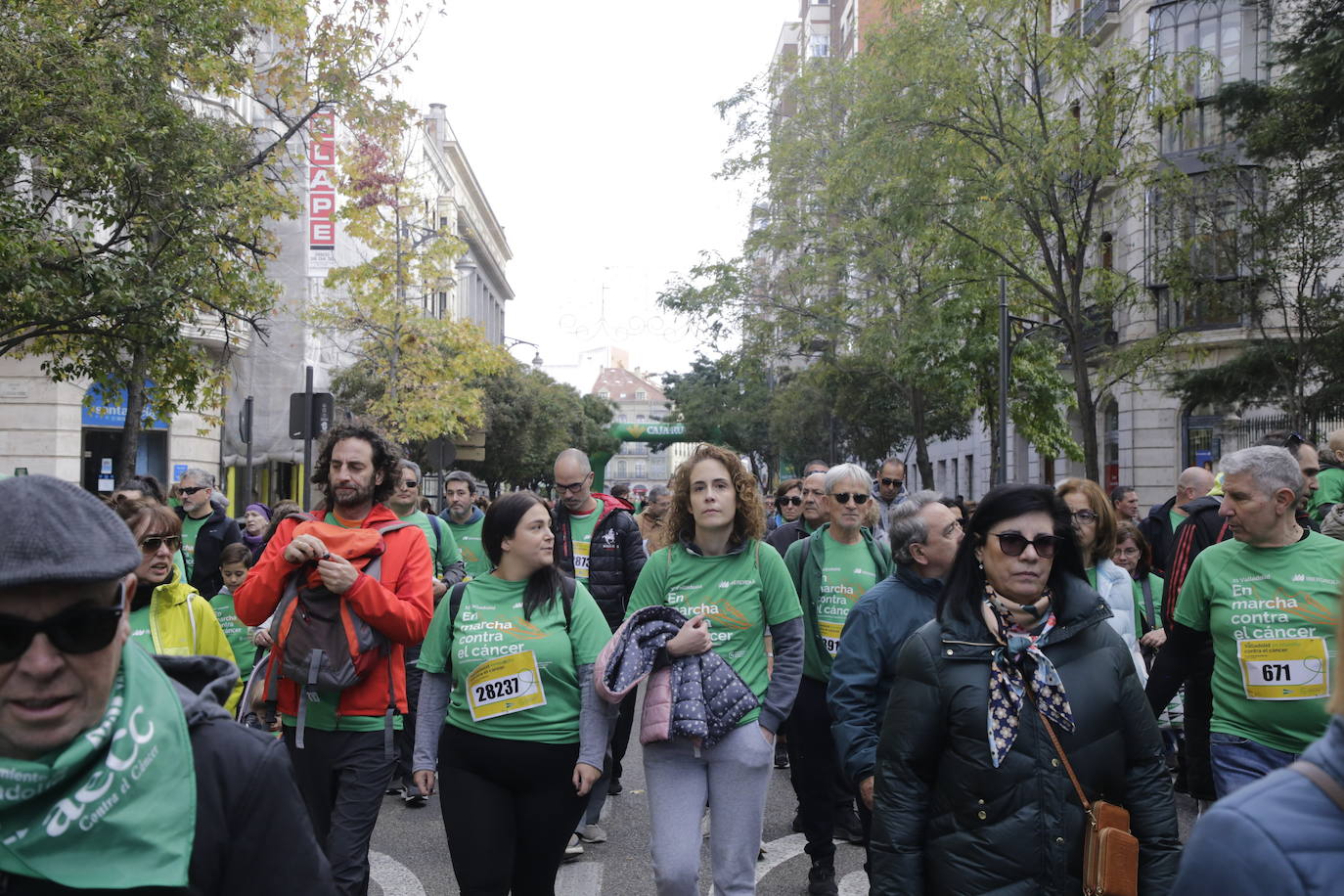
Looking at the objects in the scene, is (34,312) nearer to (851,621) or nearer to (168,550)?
(168,550)

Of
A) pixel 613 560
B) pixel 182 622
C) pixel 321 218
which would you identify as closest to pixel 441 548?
pixel 613 560

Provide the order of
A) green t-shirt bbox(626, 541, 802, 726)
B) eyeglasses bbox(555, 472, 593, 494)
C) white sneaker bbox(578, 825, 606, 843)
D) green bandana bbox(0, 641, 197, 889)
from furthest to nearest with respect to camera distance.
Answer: eyeglasses bbox(555, 472, 593, 494) < white sneaker bbox(578, 825, 606, 843) < green t-shirt bbox(626, 541, 802, 726) < green bandana bbox(0, 641, 197, 889)

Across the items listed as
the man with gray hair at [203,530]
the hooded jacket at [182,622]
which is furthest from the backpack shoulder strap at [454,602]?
the man with gray hair at [203,530]

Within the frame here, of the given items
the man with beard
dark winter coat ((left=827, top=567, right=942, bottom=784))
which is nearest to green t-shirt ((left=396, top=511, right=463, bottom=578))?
the man with beard

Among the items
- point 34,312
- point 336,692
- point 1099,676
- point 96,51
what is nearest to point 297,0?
point 96,51

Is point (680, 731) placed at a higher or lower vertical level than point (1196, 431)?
lower

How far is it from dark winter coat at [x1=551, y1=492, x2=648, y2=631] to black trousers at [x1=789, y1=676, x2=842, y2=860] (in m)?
1.82

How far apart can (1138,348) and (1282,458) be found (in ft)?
46.3

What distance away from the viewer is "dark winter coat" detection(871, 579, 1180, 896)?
3140 millimetres

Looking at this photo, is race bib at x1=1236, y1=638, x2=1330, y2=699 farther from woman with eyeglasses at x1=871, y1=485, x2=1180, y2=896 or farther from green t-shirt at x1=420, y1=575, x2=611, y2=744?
green t-shirt at x1=420, y1=575, x2=611, y2=744

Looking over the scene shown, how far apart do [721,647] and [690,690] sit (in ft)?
1.13

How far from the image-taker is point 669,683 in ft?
15.2

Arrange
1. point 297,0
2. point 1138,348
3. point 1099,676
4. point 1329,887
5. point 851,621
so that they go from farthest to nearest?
point 1138,348, point 297,0, point 851,621, point 1099,676, point 1329,887

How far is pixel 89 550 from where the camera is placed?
165 cm
